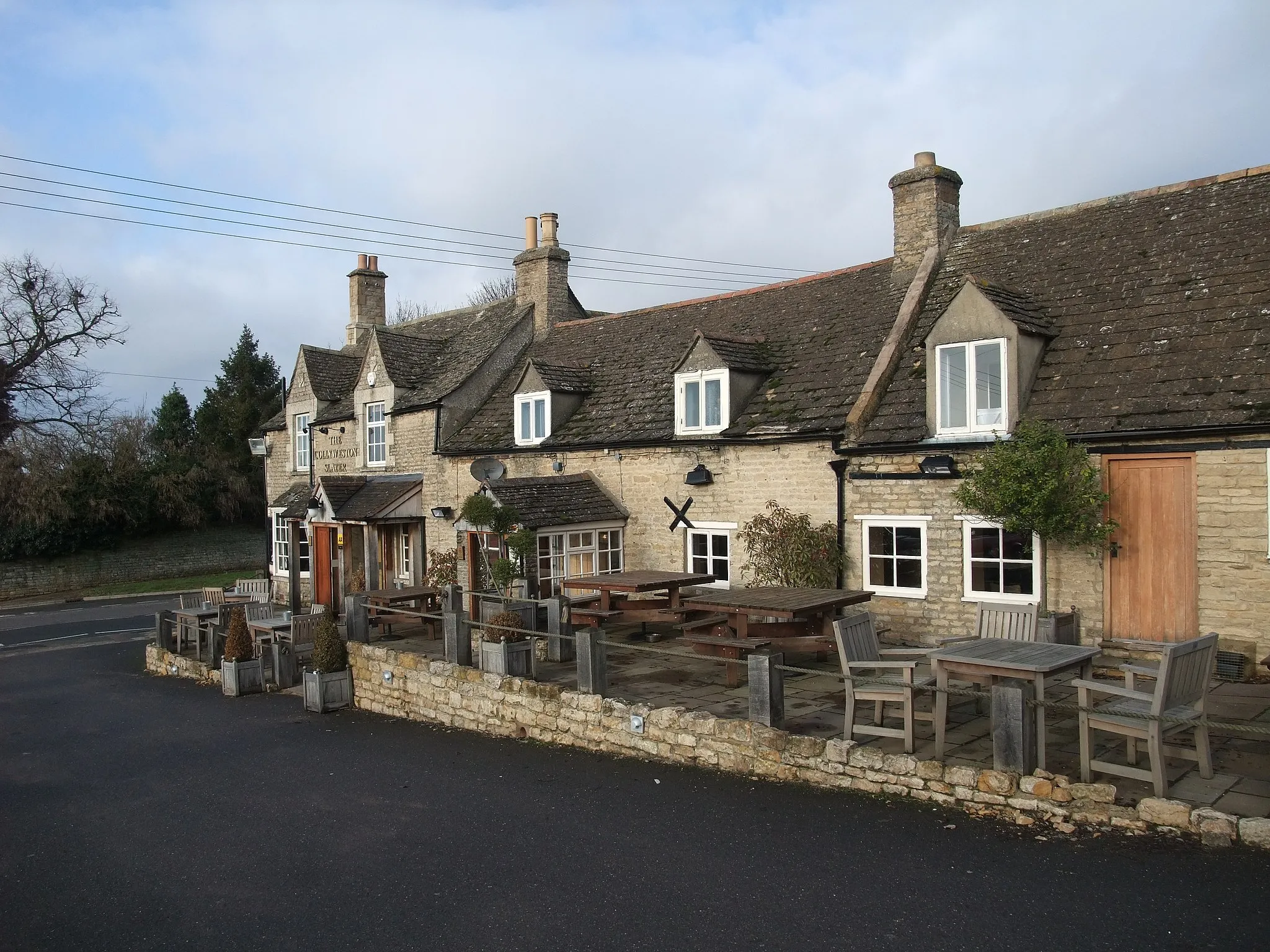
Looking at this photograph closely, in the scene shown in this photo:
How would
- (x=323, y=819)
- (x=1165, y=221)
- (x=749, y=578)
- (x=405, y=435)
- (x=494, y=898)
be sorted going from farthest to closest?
(x=405, y=435), (x=749, y=578), (x=1165, y=221), (x=323, y=819), (x=494, y=898)

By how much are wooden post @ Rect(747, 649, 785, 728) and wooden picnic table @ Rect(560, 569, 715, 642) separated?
4.25 meters

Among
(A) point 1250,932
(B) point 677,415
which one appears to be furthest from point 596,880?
(B) point 677,415

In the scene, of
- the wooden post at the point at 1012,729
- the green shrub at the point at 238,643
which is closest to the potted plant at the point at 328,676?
the green shrub at the point at 238,643

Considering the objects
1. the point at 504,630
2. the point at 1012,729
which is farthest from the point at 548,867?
the point at 504,630

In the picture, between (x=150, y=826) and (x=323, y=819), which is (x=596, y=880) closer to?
(x=323, y=819)

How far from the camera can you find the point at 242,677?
17625 millimetres

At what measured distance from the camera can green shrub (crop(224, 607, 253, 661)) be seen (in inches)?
698

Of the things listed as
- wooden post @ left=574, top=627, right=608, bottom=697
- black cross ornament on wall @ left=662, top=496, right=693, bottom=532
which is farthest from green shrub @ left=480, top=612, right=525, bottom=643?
black cross ornament on wall @ left=662, top=496, right=693, bottom=532

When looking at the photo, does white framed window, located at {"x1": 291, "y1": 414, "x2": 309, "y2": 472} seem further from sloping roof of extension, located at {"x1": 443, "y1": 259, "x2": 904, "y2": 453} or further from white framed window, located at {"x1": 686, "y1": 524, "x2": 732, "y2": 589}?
white framed window, located at {"x1": 686, "y1": 524, "x2": 732, "y2": 589}

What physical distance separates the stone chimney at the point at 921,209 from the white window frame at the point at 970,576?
5995mm

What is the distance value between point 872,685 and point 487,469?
11361mm

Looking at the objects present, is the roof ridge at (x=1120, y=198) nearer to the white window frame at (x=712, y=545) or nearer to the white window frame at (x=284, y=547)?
the white window frame at (x=712, y=545)

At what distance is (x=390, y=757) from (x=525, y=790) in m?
3.04

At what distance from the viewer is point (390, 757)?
40.8ft
